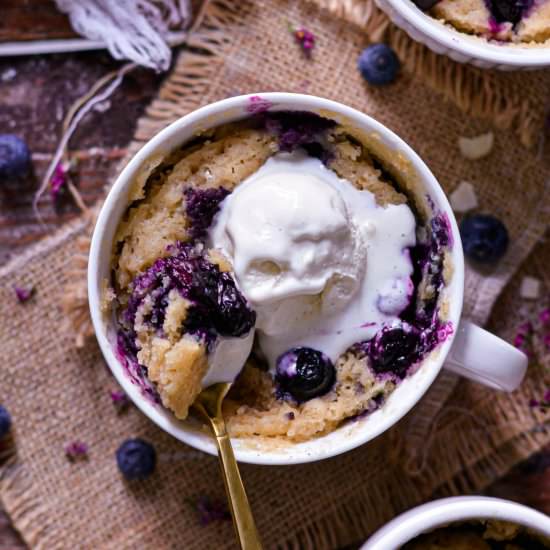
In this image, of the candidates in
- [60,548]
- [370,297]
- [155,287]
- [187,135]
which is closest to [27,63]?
[187,135]

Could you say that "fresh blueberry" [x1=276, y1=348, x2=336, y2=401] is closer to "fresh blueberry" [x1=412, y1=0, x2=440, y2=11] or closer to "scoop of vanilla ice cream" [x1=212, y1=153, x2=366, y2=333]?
"scoop of vanilla ice cream" [x1=212, y1=153, x2=366, y2=333]

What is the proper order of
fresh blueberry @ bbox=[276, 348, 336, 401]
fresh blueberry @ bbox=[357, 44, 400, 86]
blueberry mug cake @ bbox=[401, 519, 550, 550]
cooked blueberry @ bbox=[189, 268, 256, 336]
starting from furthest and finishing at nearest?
fresh blueberry @ bbox=[357, 44, 400, 86]
blueberry mug cake @ bbox=[401, 519, 550, 550]
fresh blueberry @ bbox=[276, 348, 336, 401]
cooked blueberry @ bbox=[189, 268, 256, 336]

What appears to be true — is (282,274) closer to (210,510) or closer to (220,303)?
(220,303)

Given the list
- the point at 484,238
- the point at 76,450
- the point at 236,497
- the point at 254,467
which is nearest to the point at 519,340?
the point at 484,238

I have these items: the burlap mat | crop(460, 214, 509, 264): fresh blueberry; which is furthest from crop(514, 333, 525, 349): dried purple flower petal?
crop(460, 214, 509, 264): fresh blueberry

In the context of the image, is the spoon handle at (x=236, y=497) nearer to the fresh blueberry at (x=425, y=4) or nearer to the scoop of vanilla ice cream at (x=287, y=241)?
the scoop of vanilla ice cream at (x=287, y=241)

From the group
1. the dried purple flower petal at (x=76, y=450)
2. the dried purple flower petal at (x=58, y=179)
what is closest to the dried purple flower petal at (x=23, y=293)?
the dried purple flower petal at (x=58, y=179)

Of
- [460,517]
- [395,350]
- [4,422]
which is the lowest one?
[4,422]
